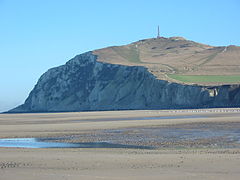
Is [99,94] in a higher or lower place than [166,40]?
lower

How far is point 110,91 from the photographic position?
114312 mm

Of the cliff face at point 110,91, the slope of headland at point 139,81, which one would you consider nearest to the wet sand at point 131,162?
the slope of headland at point 139,81

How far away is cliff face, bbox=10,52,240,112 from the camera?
9050 centimetres

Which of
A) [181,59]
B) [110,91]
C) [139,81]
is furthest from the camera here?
[181,59]

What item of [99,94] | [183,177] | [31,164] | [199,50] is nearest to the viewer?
[183,177]

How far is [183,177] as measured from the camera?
15.5 metres

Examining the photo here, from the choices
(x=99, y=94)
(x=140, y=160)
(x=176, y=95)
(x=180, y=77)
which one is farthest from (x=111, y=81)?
(x=140, y=160)

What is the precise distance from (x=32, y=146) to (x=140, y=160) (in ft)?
31.3

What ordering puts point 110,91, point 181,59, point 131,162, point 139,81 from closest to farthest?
point 131,162 → point 139,81 → point 110,91 → point 181,59

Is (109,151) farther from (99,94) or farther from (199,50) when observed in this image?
(199,50)

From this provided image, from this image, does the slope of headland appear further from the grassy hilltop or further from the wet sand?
the wet sand

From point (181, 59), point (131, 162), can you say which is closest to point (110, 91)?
point (181, 59)

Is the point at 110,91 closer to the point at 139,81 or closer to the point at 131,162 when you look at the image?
the point at 139,81

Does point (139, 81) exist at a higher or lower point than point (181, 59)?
lower
